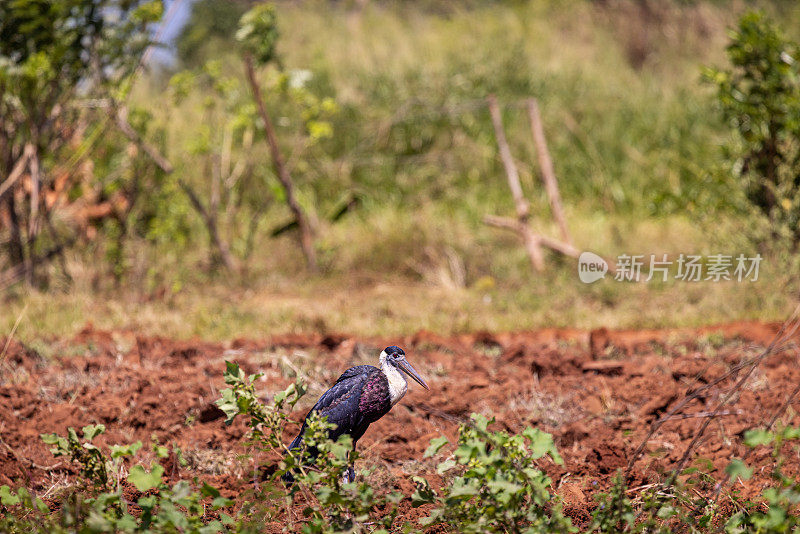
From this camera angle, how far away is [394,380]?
8.91 ft

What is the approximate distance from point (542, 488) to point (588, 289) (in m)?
4.20

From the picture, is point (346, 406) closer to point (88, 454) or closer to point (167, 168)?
point (88, 454)

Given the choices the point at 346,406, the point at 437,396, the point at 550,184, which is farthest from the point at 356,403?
the point at 550,184

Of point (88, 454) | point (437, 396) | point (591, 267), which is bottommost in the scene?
point (591, 267)

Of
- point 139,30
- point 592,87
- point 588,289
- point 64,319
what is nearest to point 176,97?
point 139,30

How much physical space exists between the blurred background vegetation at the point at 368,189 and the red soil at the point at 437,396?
1.92ft

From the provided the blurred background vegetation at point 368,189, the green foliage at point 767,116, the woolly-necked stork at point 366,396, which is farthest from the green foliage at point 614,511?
the green foliage at point 767,116

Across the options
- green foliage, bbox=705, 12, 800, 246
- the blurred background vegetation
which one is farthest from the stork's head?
green foliage, bbox=705, 12, 800, 246

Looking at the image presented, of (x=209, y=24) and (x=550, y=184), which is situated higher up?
(x=209, y=24)

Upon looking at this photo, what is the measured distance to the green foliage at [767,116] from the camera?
5602 mm

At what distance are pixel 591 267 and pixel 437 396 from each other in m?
3.05

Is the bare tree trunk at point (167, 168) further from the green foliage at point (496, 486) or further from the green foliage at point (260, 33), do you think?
the green foliage at point (496, 486)

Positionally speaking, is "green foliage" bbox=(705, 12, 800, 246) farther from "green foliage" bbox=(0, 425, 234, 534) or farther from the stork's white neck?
"green foliage" bbox=(0, 425, 234, 534)

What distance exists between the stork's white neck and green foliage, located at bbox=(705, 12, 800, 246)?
12.4 feet
